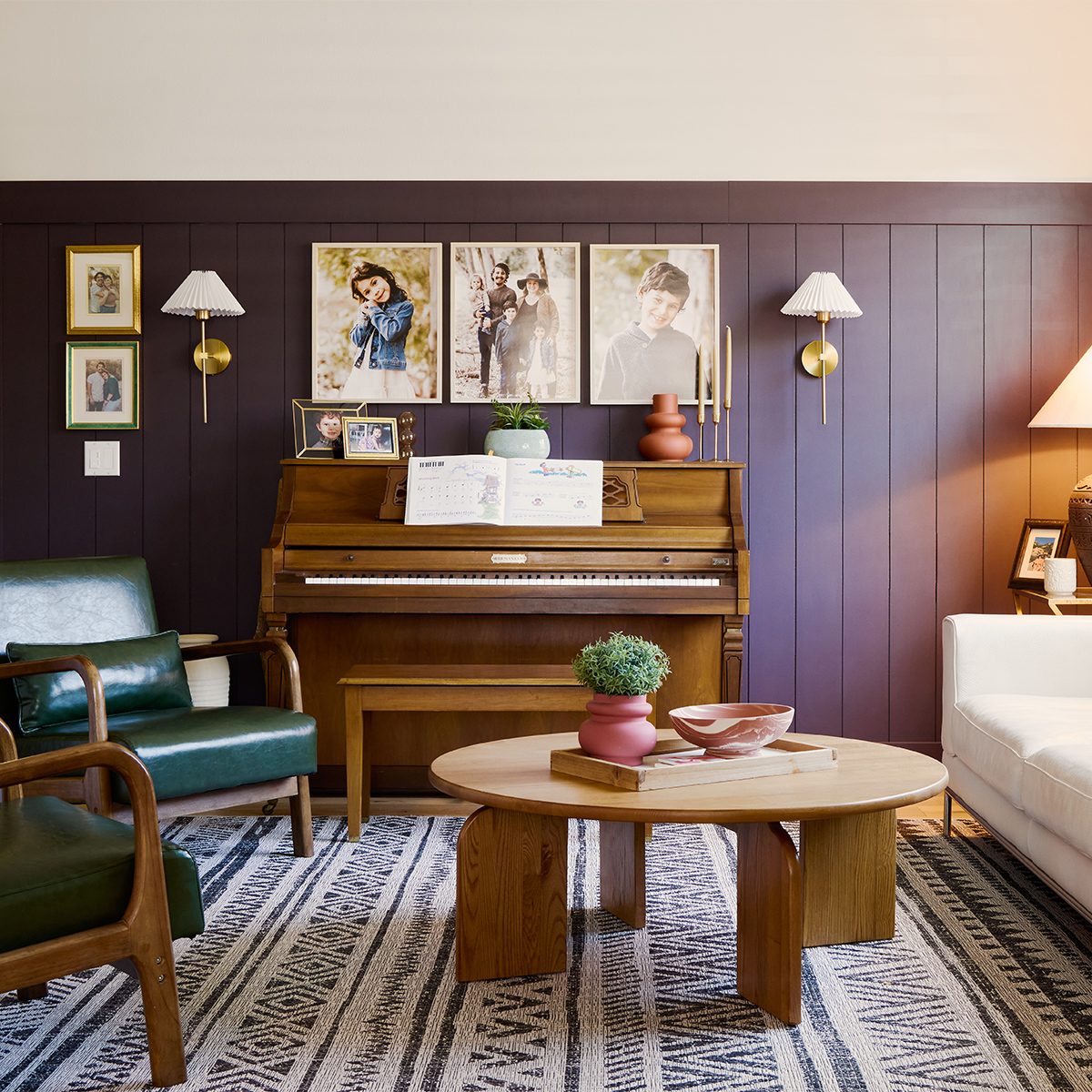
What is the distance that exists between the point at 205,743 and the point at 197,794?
0.14 m

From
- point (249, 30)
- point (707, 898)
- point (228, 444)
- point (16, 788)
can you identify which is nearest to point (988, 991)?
point (707, 898)

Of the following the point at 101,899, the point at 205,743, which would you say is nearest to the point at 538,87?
the point at 205,743

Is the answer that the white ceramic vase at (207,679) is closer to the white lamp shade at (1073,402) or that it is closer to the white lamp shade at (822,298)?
the white lamp shade at (822,298)

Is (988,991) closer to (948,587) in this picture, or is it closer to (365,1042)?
Answer: (365,1042)

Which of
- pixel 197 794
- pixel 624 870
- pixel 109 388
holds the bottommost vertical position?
pixel 624 870

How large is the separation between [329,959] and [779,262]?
3.16 meters

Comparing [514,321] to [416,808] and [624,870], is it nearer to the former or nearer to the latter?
[416,808]

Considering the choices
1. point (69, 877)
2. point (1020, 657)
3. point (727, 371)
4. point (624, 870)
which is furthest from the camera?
point (727, 371)

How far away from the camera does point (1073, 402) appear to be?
3920 mm

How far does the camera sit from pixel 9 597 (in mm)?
3180

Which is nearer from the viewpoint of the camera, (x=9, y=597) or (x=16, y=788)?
(x=16, y=788)

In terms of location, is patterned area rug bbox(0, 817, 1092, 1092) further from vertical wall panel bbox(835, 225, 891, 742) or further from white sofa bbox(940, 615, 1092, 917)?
vertical wall panel bbox(835, 225, 891, 742)

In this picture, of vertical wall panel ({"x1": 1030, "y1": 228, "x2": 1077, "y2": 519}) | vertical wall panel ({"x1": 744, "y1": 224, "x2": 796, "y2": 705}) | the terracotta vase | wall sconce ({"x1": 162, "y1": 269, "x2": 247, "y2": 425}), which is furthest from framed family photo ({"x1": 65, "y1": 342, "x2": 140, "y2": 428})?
vertical wall panel ({"x1": 1030, "y1": 228, "x2": 1077, "y2": 519})

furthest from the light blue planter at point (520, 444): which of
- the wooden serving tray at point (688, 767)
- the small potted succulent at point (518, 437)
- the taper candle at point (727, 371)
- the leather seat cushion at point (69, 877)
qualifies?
the leather seat cushion at point (69, 877)
